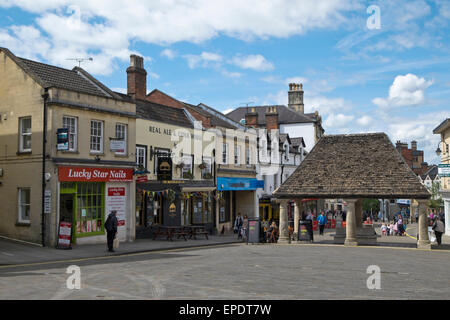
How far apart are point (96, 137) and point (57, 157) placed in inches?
106

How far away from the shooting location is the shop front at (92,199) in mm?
23344

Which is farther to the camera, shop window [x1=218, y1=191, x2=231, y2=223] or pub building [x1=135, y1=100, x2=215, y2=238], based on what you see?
shop window [x1=218, y1=191, x2=231, y2=223]

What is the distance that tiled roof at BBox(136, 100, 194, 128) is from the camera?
98.7ft

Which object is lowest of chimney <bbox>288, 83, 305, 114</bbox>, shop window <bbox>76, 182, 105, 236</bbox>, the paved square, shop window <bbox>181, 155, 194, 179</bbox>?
the paved square

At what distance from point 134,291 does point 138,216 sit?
1722 centimetres

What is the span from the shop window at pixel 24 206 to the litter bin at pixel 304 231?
14705 millimetres

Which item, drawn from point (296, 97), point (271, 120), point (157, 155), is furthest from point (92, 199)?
point (296, 97)

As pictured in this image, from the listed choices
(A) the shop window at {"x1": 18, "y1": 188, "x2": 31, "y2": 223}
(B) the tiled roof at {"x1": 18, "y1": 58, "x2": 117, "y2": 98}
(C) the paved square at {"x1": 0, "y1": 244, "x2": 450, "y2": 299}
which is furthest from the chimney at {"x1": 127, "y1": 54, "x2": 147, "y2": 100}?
(C) the paved square at {"x1": 0, "y1": 244, "x2": 450, "y2": 299}

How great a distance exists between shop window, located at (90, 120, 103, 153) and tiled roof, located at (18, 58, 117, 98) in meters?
1.53

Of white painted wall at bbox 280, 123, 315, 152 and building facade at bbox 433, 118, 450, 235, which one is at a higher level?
white painted wall at bbox 280, 123, 315, 152

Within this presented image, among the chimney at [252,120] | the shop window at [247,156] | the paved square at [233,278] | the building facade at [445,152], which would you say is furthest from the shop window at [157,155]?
the building facade at [445,152]

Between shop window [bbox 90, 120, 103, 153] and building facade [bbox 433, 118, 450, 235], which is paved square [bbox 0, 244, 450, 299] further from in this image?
building facade [bbox 433, 118, 450, 235]

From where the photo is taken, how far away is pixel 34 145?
75.0ft
